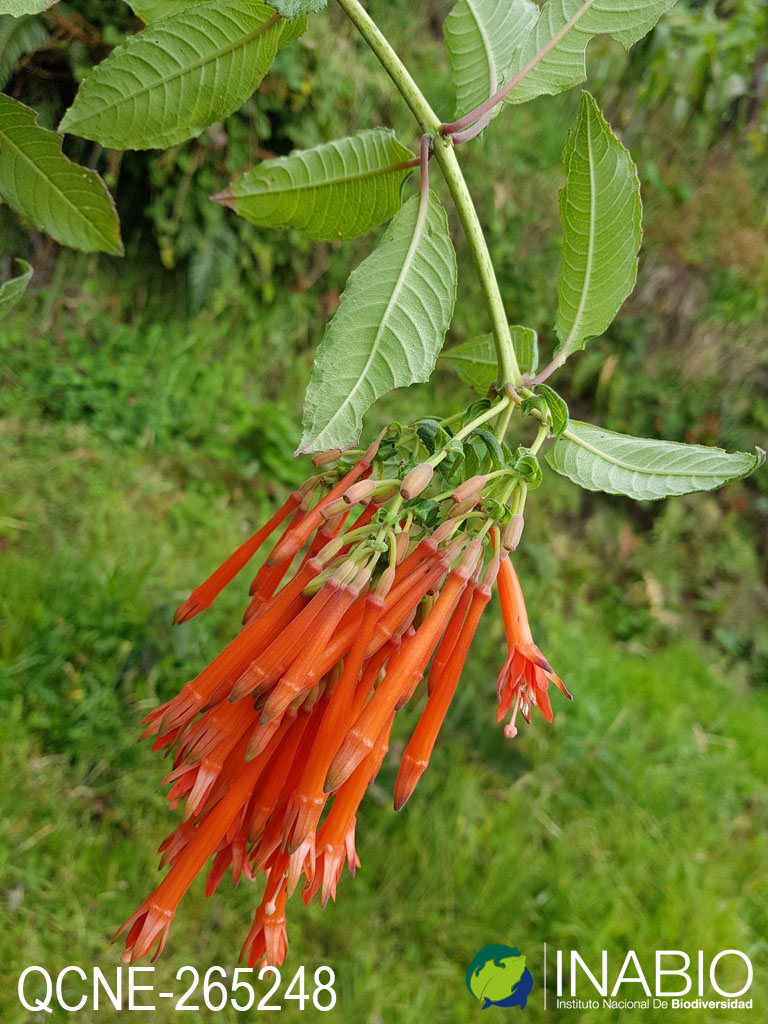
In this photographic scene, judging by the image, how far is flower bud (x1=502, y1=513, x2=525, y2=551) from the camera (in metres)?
0.50

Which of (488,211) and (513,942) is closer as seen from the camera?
(513,942)

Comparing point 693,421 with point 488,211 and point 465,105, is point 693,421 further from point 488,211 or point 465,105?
point 465,105

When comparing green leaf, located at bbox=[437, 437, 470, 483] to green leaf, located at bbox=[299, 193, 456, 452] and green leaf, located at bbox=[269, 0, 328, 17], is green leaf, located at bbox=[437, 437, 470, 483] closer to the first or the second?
green leaf, located at bbox=[299, 193, 456, 452]

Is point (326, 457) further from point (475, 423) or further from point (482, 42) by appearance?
point (482, 42)

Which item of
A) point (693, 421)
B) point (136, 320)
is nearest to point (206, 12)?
point (136, 320)

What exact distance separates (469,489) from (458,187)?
8.0 inches

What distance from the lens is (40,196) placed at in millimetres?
617

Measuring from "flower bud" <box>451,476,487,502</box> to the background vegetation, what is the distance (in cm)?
61

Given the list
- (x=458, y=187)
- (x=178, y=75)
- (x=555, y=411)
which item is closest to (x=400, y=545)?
(x=555, y=411)

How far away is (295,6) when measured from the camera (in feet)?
1.53

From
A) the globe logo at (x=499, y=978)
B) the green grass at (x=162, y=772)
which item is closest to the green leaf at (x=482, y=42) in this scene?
the green grass at (x=162, y=772)

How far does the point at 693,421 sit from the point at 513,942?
111 inches

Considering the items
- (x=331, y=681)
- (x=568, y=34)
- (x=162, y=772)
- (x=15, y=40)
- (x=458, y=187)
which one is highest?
(x=15, y=40)

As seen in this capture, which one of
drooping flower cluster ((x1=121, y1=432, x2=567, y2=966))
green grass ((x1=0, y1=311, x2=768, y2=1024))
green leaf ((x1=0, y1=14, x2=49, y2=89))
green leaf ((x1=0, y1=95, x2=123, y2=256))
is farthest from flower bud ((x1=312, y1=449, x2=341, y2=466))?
green grass ((x1=0, y1=311, x2=768, y2=1024))
